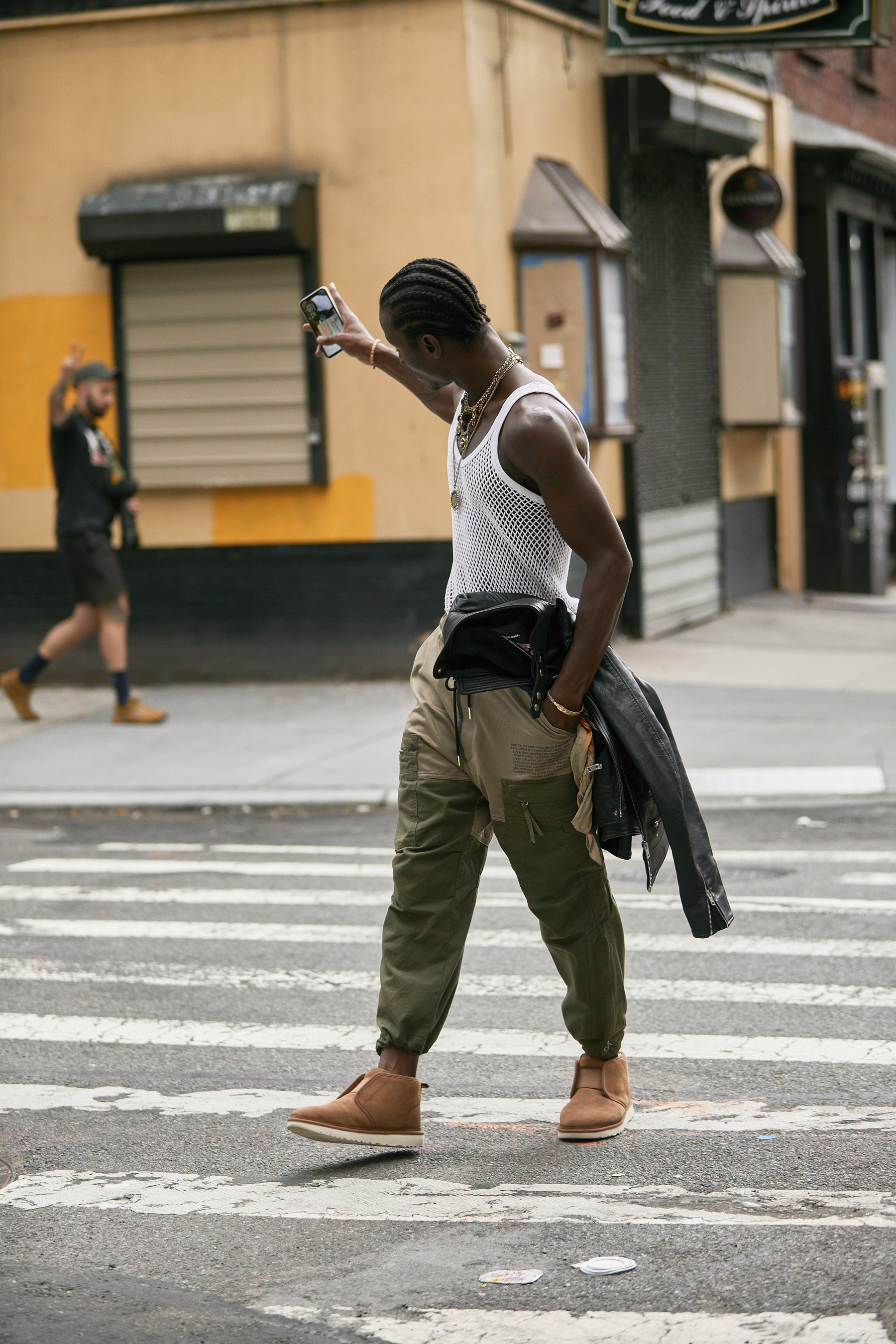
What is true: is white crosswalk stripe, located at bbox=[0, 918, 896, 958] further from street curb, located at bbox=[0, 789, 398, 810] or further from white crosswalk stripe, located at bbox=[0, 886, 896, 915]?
street curb, located at bbox=[0, 789, 398, 810]

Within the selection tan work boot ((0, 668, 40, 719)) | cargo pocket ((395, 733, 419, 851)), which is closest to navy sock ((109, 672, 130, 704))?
tan work boot ((0, 668, 40, 719))

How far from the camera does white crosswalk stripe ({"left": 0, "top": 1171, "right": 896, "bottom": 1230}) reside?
3.63 meters

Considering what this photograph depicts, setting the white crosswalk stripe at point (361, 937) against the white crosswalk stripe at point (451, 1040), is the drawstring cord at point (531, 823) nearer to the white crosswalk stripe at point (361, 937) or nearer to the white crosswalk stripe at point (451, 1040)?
the white crosswalk stripe at point (451, 1040)

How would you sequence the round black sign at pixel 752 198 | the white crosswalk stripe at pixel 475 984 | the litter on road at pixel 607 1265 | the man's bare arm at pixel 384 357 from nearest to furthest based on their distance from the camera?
the litter on road at pixel 607 1265, the man's bare arm at pixel 384 357, the white crosswalk stripe at pixel 475 984, the round black sign at pixel 752 198

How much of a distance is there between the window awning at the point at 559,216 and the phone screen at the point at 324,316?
8378 millimetres

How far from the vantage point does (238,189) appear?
40.4 feet

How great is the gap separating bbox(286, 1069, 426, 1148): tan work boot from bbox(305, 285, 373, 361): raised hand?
179cm

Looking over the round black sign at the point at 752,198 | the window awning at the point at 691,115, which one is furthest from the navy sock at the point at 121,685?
the round black sign at the point at 752,198

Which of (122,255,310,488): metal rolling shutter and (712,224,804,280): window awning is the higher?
(712,224,804,280): window awning

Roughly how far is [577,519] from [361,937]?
289cm

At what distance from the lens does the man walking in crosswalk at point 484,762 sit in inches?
152

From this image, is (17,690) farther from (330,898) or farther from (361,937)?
(361,937)

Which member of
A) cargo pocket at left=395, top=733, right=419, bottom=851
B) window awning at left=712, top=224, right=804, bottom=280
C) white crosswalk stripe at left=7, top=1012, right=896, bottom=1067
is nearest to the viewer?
cargo pocket at left=395, top=733, right=419, bottom=851

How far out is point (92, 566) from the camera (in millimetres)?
11031
